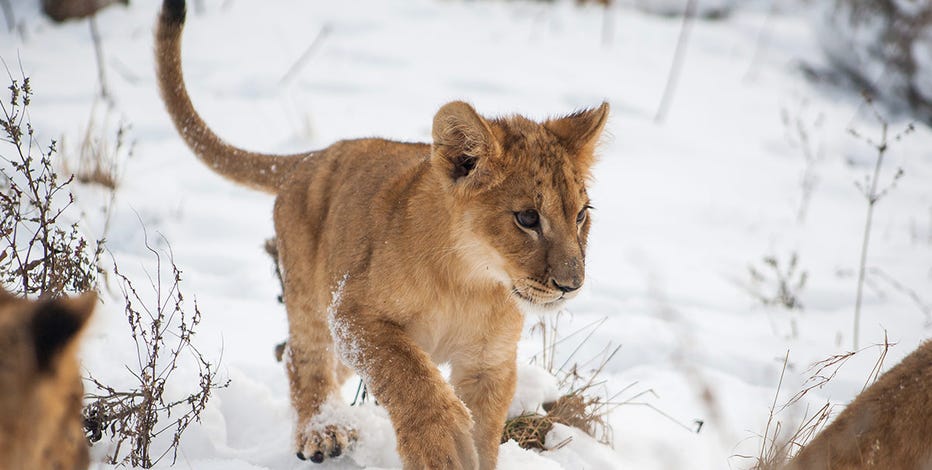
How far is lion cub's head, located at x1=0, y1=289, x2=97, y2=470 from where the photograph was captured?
64.4 inches

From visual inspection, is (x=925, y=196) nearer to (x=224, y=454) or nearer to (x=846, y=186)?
(x=846, y=186)

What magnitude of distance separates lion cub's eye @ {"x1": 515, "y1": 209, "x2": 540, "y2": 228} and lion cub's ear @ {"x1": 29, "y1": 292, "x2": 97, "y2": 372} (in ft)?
6.42

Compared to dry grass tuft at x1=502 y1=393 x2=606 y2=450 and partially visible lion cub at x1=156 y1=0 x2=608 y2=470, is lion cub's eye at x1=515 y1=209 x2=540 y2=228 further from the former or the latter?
dry grass tuft at x1=502 y1=393 x2=606 y2=450

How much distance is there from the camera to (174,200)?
6.84 m

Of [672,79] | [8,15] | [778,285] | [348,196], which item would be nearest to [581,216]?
[348,196]

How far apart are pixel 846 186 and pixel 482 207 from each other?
25.7ft

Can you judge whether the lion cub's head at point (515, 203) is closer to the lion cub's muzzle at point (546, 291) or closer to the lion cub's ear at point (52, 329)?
the lion cub's muzzle at point (546, 291)

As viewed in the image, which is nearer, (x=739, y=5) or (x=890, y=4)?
(x=890, y=4)

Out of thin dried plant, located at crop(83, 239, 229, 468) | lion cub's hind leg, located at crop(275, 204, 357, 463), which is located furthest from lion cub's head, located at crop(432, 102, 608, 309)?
thin dried plant, located at crop(83, 239, 229, 468)

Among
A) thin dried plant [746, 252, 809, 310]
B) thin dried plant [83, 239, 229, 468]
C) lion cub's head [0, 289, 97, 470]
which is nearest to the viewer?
lion cub's head [0, 289, 97, 470]

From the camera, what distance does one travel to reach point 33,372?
5.42 feet

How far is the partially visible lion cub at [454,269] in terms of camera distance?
126 inches

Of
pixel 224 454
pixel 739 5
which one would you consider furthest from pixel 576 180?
pixel 739 5

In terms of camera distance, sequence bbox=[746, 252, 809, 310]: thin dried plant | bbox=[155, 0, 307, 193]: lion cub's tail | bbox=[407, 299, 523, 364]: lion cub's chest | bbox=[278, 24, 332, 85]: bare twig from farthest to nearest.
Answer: bbox=[278, 24, 332, 85]: bare twig
bbox=[746, 252, 809, 310]: thin dried plant
bbox=[155, 0, 307, 193]: lion cub's tail
bbox=[407, 299, 523, 364]: lion cub's chest
